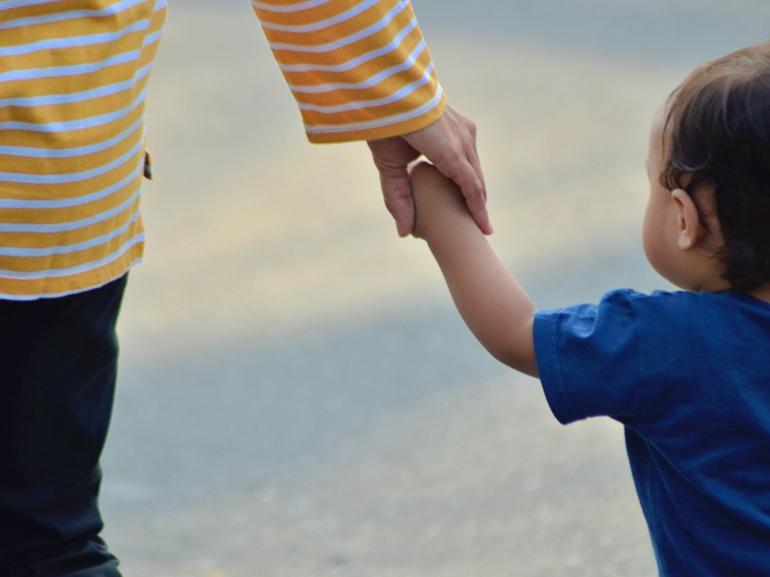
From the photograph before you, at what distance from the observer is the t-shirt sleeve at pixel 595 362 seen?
69.2 inches

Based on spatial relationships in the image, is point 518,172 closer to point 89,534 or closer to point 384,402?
point 384,402

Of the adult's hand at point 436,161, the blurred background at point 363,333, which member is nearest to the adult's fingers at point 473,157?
the adult's hand at point 436,161

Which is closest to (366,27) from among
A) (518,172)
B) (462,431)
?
(462,431)

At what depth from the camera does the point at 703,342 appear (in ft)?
5.75

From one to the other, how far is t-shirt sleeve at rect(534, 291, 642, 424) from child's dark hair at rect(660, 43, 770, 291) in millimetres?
140


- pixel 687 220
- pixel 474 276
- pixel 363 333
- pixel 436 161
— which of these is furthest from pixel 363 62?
pixel 363 333

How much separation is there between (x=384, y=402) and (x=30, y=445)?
180 cm

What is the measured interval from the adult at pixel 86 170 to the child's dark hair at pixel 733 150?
0.33 metres

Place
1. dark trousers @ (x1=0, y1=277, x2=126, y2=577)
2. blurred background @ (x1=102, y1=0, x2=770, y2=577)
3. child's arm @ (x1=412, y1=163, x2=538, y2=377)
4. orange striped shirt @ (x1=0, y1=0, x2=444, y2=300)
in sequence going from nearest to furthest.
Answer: orange striped shirt @ (x1=0, y1=0, x2=444, y2=300) → child's arm @ (x1=412, y1=163, x2=538, y2=377) → dark trousers @ (x1=0, y1=277, x2=126, y2=577) → blurred background @ (x1=102, y1=0, x2=770, y2=577)

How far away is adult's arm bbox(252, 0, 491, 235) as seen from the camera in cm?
203

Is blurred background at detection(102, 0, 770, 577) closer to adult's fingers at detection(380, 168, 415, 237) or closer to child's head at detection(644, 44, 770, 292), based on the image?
adult's fingers at detection(380, 168, 415, 237)

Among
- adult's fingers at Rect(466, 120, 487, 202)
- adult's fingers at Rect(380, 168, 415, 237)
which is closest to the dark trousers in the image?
adult's fingers at Rect(380, 168, 415, 237)

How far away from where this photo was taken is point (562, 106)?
5484 mm

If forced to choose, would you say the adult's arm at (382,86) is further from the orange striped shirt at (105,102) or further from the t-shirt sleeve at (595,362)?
the t-shirt sleeve at (595,362)
